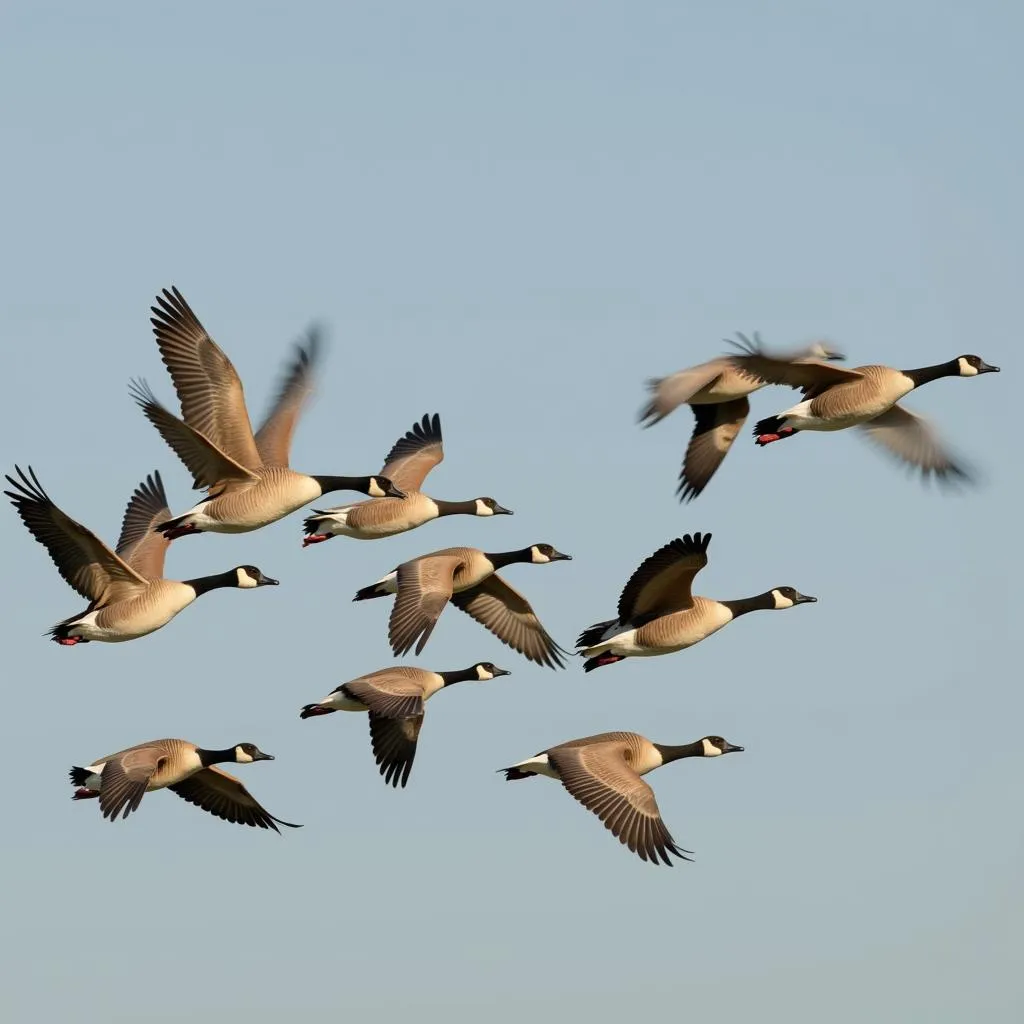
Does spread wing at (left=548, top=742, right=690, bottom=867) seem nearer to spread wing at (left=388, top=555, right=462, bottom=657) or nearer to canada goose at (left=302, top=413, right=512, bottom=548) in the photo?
spread wing at (left=388, top=555, right=462, bottom=657)

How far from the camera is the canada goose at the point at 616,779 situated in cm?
1930

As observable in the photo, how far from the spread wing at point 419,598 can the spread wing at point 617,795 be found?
6.10ft

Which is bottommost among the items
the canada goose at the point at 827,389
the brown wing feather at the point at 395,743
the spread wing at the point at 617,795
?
the spread wing at the point at 617,795

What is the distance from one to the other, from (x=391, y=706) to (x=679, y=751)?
3124 mm

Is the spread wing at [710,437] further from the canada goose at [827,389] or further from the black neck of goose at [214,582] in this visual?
the black neck of goose at [214,582]

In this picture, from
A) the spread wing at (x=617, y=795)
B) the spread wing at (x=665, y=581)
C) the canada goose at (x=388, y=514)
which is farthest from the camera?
the canada goose at (x=388, y=514)

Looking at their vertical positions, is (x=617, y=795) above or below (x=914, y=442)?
below

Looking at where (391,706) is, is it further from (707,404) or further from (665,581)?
(707,404)

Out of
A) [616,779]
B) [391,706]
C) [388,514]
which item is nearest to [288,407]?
[388,514]

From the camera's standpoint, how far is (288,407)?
2497 cm

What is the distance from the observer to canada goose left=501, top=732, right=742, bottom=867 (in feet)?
63.3

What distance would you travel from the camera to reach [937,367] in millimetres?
23312

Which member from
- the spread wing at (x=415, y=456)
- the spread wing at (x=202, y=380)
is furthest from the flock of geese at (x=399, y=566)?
the spread wing at (x=415, y=456)

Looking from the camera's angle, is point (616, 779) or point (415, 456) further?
point (415, 456)
